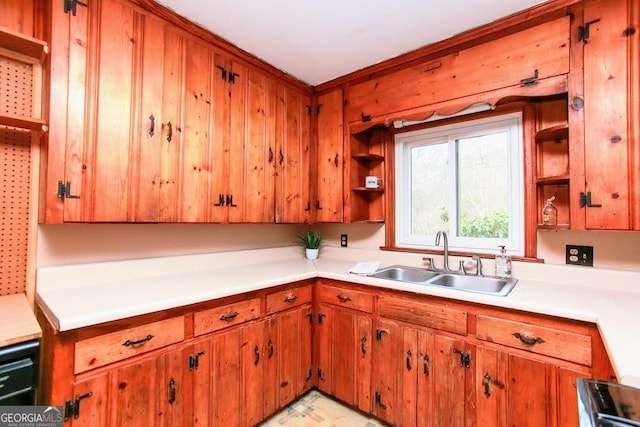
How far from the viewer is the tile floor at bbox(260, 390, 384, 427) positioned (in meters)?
1.92

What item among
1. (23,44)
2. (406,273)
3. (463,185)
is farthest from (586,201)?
(23,44)

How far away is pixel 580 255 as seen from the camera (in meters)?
1.78

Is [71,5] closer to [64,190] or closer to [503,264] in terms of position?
[64,190]

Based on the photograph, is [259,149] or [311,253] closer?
[259,149]

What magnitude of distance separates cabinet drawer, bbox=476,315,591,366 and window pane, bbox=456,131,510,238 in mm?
823

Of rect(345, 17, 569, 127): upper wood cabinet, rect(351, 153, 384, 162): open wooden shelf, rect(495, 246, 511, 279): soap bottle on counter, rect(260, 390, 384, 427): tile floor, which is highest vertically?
rect(345, 17, 569, 127): upper wood cabinet

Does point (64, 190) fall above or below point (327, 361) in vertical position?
above

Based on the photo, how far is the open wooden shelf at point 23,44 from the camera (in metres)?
1.34

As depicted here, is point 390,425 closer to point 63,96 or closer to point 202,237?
point 202,237

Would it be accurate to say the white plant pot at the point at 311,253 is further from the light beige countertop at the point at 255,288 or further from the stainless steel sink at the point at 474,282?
the stainless steel sink at the point at 474,282

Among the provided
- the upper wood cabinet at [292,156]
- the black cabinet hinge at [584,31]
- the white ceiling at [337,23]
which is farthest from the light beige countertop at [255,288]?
the white ceiling at [337,23]

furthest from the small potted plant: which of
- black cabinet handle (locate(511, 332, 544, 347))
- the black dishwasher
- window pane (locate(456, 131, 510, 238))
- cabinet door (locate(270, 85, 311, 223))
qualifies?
the black dishwasher

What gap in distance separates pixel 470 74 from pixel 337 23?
87 centimetres

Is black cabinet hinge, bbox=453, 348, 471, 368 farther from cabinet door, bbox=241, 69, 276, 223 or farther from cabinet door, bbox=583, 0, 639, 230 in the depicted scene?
cabinet door, bbox=241, 69, 276, 223
